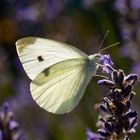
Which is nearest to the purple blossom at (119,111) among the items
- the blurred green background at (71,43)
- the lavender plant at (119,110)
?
the lavender plant at (119,110)

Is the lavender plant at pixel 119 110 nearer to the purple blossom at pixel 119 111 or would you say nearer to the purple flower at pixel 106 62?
the purple blossom at pixel 119 111

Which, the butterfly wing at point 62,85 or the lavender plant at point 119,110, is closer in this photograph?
the lavender plant at point 119,110

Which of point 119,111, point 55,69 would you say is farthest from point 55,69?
point 119,111

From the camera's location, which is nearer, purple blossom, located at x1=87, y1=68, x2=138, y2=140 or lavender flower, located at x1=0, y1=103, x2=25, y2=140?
purple blossom, located at x1=87, y1=68, x2=138, y2=140

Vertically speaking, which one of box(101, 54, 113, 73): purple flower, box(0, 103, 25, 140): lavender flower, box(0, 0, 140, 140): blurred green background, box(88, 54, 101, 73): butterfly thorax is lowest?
box(0, 0, 140, 140): blurred green background

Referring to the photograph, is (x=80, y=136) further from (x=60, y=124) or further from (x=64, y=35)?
(x=64, y=35)

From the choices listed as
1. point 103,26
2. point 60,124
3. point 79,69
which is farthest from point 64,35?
point 79,69

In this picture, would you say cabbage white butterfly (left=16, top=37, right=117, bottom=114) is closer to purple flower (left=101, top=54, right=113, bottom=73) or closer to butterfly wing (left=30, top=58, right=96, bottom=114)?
butterfly wing (left=30, top=58, right=96, bottom=114)

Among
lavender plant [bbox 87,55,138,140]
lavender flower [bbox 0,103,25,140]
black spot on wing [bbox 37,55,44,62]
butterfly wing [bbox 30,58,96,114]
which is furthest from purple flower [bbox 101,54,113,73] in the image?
lavender flower [bbox 0,103,25,140]
